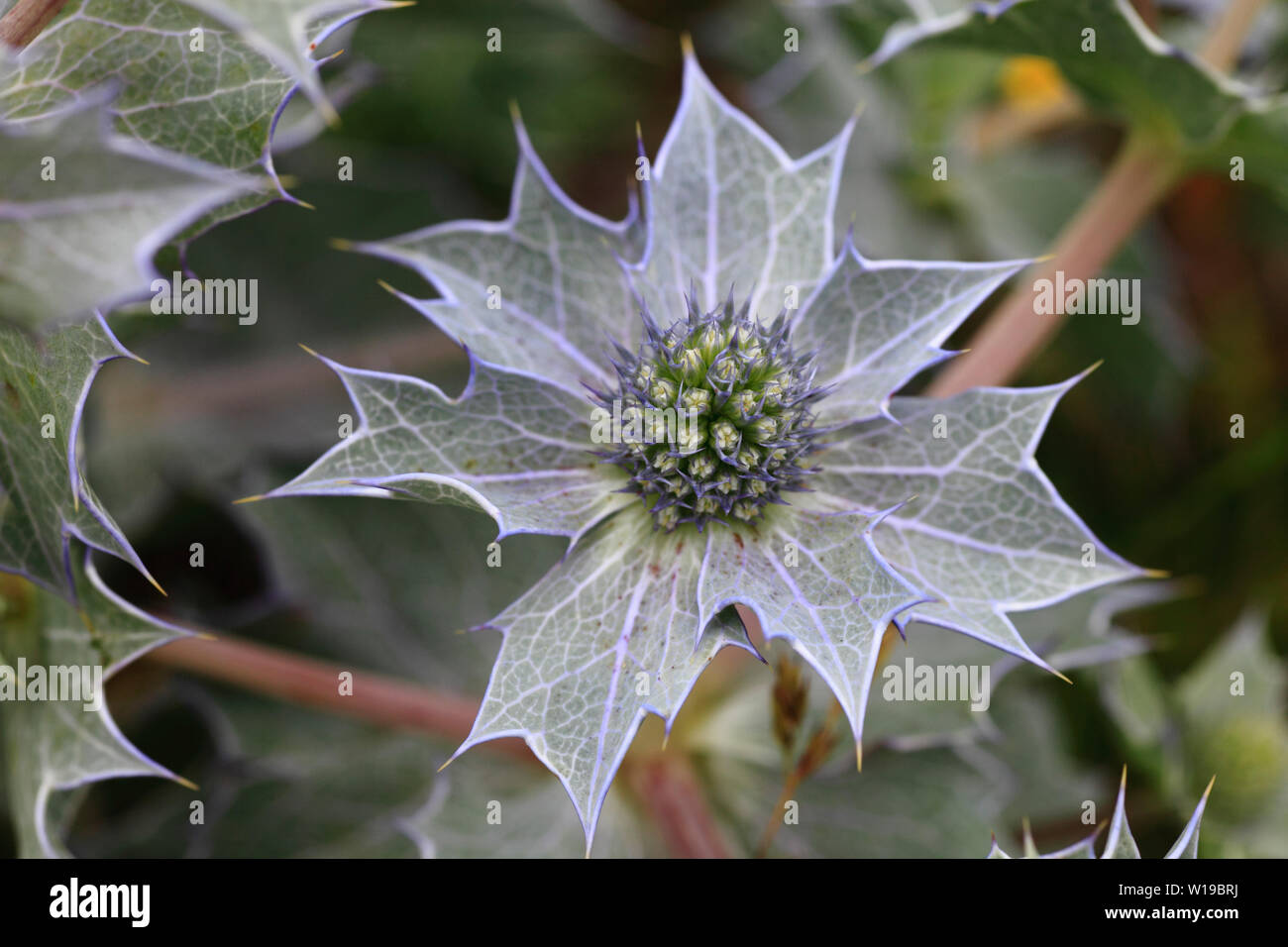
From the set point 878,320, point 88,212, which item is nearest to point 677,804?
point 878,320

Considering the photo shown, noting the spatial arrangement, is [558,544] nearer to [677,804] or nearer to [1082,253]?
[677,804]

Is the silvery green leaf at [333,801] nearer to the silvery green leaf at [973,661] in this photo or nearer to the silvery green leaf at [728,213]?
the silvery green leaf at [973,661]

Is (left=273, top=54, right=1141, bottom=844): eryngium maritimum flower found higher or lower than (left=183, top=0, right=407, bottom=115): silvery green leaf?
lower

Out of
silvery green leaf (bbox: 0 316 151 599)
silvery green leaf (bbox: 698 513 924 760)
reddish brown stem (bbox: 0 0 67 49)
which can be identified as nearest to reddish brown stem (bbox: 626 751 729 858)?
silvery green leaf (bbox: 698 513 924 760)

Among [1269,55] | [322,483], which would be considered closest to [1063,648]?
[322,483]

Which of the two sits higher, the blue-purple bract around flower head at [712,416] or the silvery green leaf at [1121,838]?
the blue-purple bract around flower head at [712,416]

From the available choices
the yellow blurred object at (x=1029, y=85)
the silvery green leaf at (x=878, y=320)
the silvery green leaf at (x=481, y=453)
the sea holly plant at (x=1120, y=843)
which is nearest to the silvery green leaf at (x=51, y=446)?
the silvery green leaf at (x=481, y=453)

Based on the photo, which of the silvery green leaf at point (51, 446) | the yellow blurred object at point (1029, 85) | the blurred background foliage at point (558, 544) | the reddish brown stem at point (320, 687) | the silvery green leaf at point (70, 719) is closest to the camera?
the silvery green leaf at point (51, 446)

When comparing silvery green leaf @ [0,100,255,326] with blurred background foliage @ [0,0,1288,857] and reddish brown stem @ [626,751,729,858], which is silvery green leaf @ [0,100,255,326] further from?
reddish brown stem @ [626,751,729,858]
